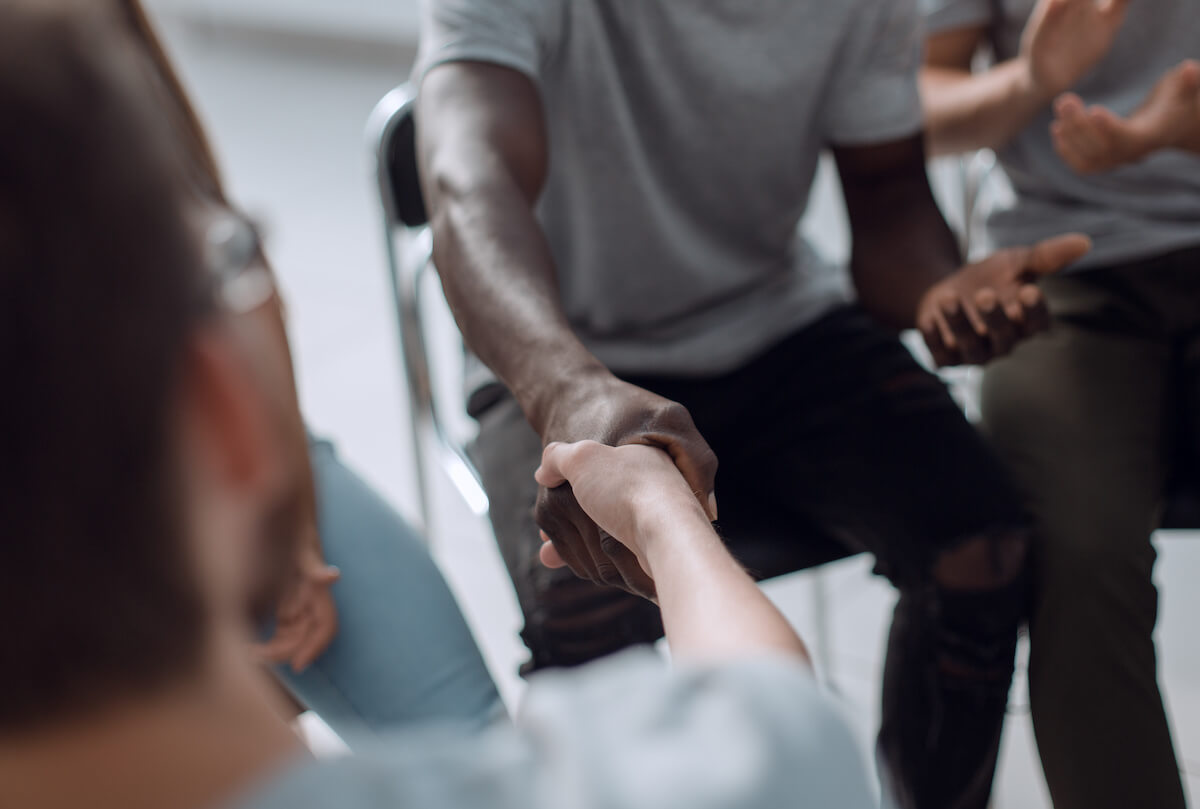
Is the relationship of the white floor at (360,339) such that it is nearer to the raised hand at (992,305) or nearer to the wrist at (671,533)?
the wrist at (671,533)

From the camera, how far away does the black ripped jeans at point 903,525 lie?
2.40 ft

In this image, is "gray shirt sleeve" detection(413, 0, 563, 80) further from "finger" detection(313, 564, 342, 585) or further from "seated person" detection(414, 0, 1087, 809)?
"finger" detection(313, 564, 342, 585)

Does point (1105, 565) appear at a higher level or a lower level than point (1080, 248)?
lower

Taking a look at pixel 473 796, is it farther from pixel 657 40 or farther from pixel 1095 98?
pixel 1095 98

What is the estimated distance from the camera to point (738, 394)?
0.76 meters

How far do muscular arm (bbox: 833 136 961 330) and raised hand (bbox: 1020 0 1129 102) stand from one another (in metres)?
0.11

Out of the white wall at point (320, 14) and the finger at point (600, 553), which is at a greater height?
the finger at point (600, 553)

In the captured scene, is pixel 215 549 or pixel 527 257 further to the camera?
pixel 527 257

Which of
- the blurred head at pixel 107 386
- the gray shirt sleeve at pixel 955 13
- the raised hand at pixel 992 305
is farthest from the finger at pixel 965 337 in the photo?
the blurred head at pixel 107 386

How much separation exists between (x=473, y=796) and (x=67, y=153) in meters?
0.18

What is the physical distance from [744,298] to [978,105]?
284 mm

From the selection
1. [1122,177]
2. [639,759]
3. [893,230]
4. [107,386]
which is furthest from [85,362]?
[1122,177]

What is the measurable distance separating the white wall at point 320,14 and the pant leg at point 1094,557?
113 inches

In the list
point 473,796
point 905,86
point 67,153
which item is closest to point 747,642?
point 473,796
